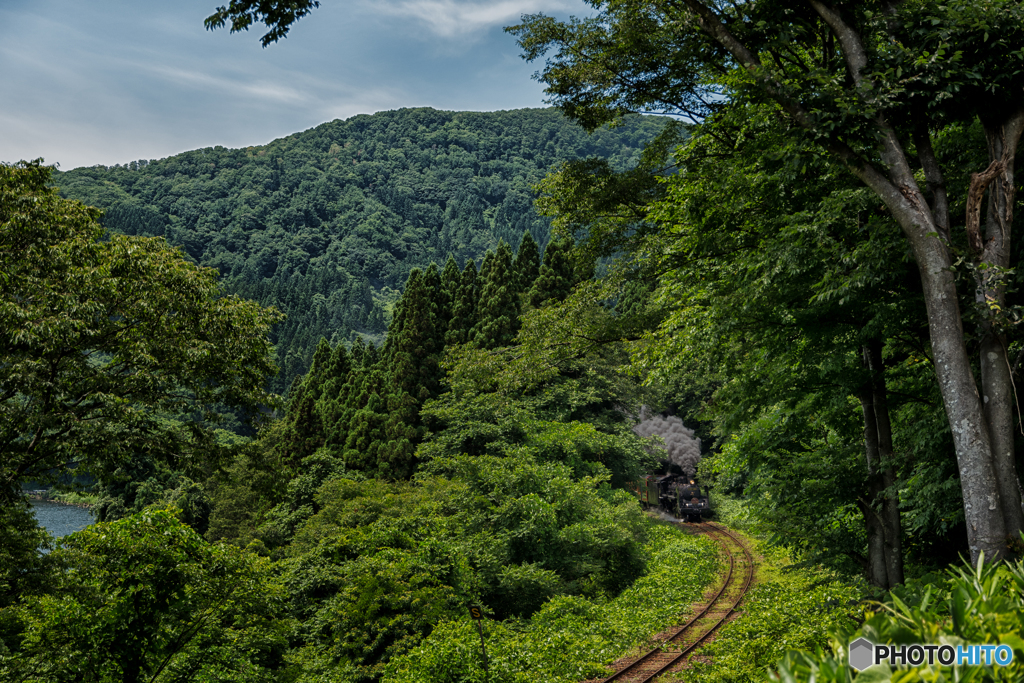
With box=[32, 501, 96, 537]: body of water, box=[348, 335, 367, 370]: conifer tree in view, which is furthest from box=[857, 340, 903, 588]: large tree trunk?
box=[32, 501, 96, 537]: body of water

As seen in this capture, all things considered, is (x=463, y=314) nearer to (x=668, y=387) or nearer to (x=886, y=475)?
(x=668, y=387)

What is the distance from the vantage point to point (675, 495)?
105 feet

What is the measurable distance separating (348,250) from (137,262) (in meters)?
150

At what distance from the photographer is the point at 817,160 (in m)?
6.79

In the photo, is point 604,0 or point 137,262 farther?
point 604,0

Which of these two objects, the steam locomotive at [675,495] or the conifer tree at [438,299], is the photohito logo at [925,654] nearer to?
the steam locomotive at [675,495]

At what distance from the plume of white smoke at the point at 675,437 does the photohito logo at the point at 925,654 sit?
107 feet

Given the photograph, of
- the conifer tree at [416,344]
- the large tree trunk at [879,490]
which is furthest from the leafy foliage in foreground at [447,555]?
the large tree trunk at [879,490]

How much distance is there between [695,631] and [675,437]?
80.9ft

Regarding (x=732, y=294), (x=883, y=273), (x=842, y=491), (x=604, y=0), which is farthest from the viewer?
(x=604, y=0)

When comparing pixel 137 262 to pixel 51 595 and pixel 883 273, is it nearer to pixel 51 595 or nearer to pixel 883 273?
pixel 51 595

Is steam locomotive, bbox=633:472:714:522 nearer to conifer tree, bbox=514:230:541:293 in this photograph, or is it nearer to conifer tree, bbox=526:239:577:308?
conifer tree, bbox=526:239:577:308

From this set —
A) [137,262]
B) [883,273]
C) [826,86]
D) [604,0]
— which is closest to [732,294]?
[883,273]

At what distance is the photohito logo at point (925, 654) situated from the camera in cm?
243
